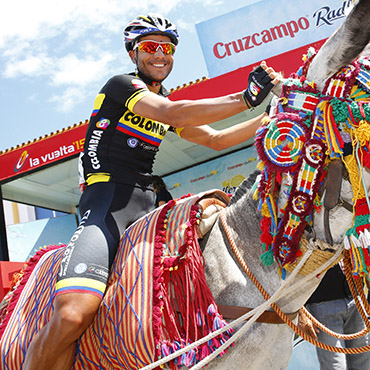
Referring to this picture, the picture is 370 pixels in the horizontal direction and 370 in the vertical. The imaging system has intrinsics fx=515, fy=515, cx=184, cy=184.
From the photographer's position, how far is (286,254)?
88.1 inches

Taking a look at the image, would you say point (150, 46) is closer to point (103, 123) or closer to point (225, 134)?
point (103, 123)

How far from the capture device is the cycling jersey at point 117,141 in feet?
9.75

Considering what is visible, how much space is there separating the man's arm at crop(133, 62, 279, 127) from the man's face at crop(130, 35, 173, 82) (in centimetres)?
51

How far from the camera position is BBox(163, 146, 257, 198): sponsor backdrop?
8.93 m

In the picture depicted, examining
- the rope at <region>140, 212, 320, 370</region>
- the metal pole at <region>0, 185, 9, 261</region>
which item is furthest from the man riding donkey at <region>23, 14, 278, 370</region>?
the metal pole at <region>0, 185, 9, 261</region>

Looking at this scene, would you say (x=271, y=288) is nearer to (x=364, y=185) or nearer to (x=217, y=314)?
(x=217, y=314)

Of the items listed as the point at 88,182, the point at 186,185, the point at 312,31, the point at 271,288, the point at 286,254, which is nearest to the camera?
the point at 286,254

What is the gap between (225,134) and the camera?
3.47m

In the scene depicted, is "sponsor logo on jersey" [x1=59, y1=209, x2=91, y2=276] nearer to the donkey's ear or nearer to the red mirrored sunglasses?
the red mirrored sunglasses

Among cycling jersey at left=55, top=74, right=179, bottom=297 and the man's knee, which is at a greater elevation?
cycling jersey at left=55, top=74, right=179, bottom=297

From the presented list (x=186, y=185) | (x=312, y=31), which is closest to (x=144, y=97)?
(x=186, y=185)

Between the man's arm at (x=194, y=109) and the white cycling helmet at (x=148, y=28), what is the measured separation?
0.66 m

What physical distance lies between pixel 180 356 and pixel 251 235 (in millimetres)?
655

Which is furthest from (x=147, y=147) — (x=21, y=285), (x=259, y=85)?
(x=21, y=285)
